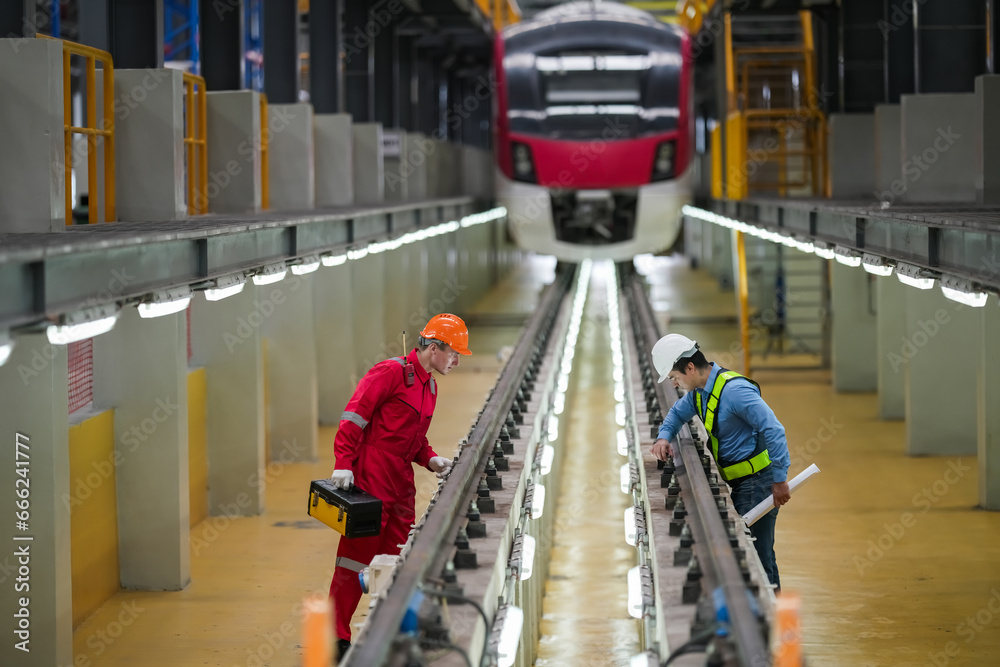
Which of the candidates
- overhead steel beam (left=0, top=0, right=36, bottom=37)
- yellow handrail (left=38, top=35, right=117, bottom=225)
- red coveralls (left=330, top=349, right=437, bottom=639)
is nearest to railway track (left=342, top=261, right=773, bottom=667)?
red coveralls (left=330, top=349, right=437, bottom=639)

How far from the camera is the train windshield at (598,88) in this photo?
47.5 ft

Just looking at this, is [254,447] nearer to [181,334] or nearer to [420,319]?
[181,334]

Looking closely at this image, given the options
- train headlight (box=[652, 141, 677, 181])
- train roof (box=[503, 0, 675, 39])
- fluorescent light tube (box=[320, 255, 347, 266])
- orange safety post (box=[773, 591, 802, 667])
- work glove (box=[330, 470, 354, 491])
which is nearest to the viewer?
orange safety post (box=[773, 591, 802, 667])

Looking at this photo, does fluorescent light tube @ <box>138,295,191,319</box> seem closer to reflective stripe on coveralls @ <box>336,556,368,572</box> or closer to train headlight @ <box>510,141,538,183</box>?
reflective stripe on coveralls @ <box>336,556,368,572</box>

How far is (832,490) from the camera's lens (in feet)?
31.6

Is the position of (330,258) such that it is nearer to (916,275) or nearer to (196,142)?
(196,142)

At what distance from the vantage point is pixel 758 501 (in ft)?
18.7

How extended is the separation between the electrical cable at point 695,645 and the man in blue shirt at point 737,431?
6.79 feet

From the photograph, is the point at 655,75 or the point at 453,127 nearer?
the point at 655,75

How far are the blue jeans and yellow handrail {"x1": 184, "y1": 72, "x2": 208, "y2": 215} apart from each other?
540cm

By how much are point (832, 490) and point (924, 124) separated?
2.87m

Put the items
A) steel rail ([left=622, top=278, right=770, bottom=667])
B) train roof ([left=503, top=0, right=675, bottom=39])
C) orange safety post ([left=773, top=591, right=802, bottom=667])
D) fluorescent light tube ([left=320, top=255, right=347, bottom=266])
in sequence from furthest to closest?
train roof ([left=503, top=0, right=675, bottom=39])
fluorescent light tube ([left=320, top=255, right=347, bottom=266])
steel rail ([left=622, top=278, right=770, bottom=667])
orange safety post ([left=773, top=591, right=802, bottom=667])

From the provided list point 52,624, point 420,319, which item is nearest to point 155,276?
point 52,624

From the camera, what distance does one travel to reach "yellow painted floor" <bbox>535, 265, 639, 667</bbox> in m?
6.68
